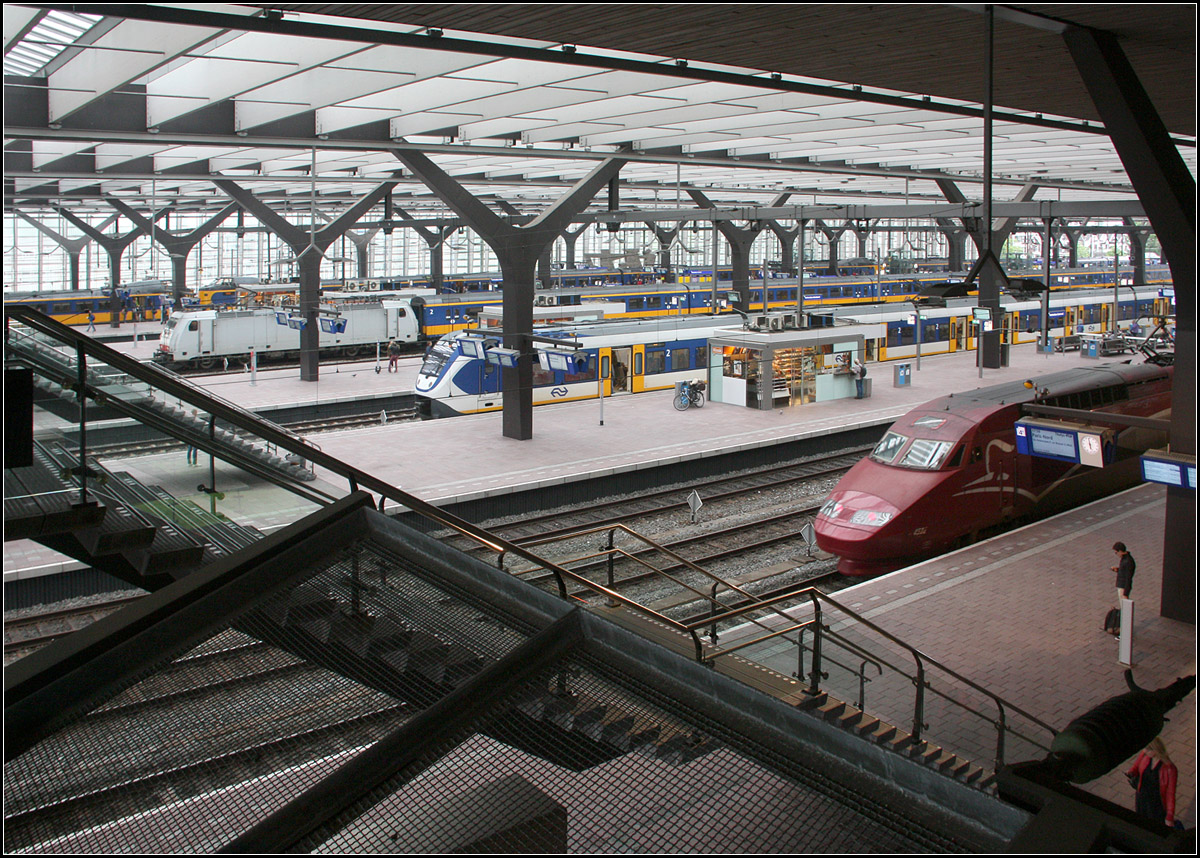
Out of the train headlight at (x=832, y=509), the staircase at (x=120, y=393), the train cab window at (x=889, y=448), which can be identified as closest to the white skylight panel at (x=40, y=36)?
the staircase at (x=120, y=393)

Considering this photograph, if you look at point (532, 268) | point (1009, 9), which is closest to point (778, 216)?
point (532, 268)

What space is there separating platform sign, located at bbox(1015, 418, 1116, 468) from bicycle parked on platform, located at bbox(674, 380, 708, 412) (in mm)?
13714

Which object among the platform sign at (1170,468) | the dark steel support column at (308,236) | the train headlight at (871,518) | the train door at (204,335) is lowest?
Result: the train headlight at (871,518)

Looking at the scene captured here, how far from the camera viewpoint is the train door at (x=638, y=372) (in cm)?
2594

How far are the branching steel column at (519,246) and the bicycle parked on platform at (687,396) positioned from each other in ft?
16.3

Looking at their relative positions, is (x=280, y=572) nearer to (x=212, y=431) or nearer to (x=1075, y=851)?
(x=1075, y=851)

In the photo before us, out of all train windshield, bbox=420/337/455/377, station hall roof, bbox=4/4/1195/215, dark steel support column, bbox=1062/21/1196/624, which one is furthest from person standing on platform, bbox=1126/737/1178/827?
train windshield, bbox=420/337/455/377

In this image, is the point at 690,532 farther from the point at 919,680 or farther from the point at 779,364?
the point at 779,364

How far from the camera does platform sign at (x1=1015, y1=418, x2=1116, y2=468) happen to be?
9.38 meters

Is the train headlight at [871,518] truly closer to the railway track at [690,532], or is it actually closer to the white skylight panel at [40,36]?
the railway track at [690,532]

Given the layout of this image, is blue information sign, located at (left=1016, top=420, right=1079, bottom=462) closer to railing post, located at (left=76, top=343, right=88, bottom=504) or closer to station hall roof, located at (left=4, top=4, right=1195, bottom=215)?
station hall roof, located at (left=4, top=4, right=1195, bottom=215)

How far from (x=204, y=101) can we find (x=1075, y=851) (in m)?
13.4

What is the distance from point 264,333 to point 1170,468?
29.2 m

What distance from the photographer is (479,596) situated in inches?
124
